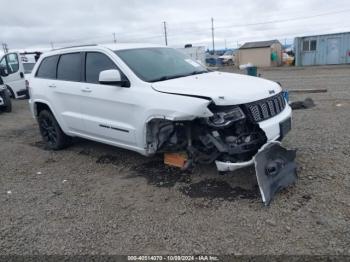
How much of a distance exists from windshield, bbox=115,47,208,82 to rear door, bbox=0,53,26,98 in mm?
10868

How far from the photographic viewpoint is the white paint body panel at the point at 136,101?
3.94m

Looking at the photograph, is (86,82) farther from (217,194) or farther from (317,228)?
(317,228)

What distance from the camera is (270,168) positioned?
12.6 ft

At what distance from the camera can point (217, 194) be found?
409cm

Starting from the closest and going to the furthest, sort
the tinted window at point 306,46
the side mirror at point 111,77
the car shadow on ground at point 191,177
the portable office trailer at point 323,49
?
the car shadow on ground at point 191,177 < the side mirror at point 111,77 < the portable office trailer at point 323,49 < the tinted window at point 306,46

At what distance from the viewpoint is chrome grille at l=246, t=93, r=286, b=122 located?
13.1ft

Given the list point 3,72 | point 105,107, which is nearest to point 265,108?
point 105,107

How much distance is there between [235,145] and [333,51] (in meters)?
29.0

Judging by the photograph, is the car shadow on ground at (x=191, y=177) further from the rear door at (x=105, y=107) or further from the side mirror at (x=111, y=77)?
the side mirror at (x=111, y=77)

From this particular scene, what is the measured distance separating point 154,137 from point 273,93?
167 cm

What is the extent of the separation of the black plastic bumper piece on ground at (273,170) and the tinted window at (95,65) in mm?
2547

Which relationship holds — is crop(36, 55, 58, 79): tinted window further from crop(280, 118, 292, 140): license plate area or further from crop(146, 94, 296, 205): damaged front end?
crop(280, 118, 292, 140): license plate area

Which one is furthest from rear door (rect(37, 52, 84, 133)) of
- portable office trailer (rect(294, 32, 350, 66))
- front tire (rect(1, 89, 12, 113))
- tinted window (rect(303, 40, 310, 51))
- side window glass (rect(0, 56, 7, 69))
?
tinted window (rect(303, 40, 310, 51))

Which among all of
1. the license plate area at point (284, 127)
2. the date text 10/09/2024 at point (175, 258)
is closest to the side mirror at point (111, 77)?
the license plate area at point (284, 127)
